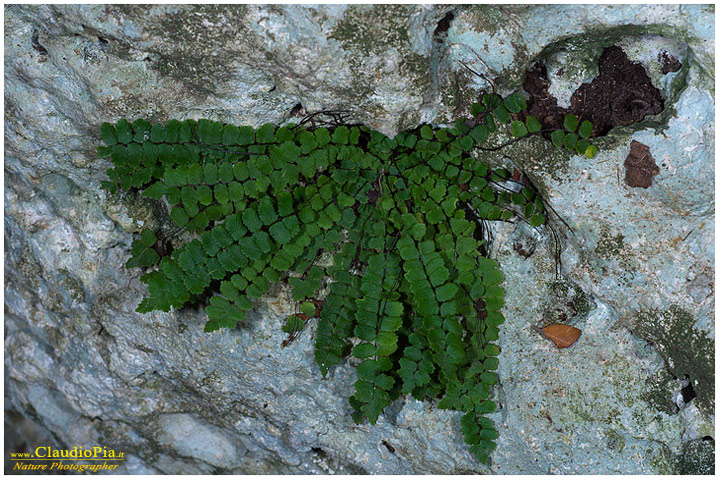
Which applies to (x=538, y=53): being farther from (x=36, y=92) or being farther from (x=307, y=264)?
(x=36, y=92)

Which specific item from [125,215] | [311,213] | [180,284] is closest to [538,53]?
[311,213]

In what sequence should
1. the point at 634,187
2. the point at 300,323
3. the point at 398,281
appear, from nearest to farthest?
1. the point at 634,187
2. the point at 398,281
3. the point at 300,323

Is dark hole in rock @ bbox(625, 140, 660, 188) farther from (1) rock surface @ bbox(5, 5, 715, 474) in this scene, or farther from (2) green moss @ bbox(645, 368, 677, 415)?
(2) green moss @ bbox(645, 368, 677, 415)

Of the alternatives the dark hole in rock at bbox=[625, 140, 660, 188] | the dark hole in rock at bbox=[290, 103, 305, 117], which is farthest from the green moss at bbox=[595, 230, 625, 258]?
the dark hole in rock at bbox=[290, 103, 305, 117]

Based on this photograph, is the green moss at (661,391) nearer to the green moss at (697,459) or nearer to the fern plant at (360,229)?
the green moss at (697,459)

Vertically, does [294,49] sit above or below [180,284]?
above

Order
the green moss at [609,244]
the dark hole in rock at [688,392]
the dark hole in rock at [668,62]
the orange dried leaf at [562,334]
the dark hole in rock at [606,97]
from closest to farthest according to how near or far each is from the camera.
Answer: the dark hole in rock at [668,62], the dark hole in rock at [606,97], the green moss at [609,244], the dark hole in rock at [688,392], the orange dried leaf at [562,334]

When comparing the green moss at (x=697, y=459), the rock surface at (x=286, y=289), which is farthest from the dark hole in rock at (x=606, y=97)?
the green moss at (x=697, y=459)
